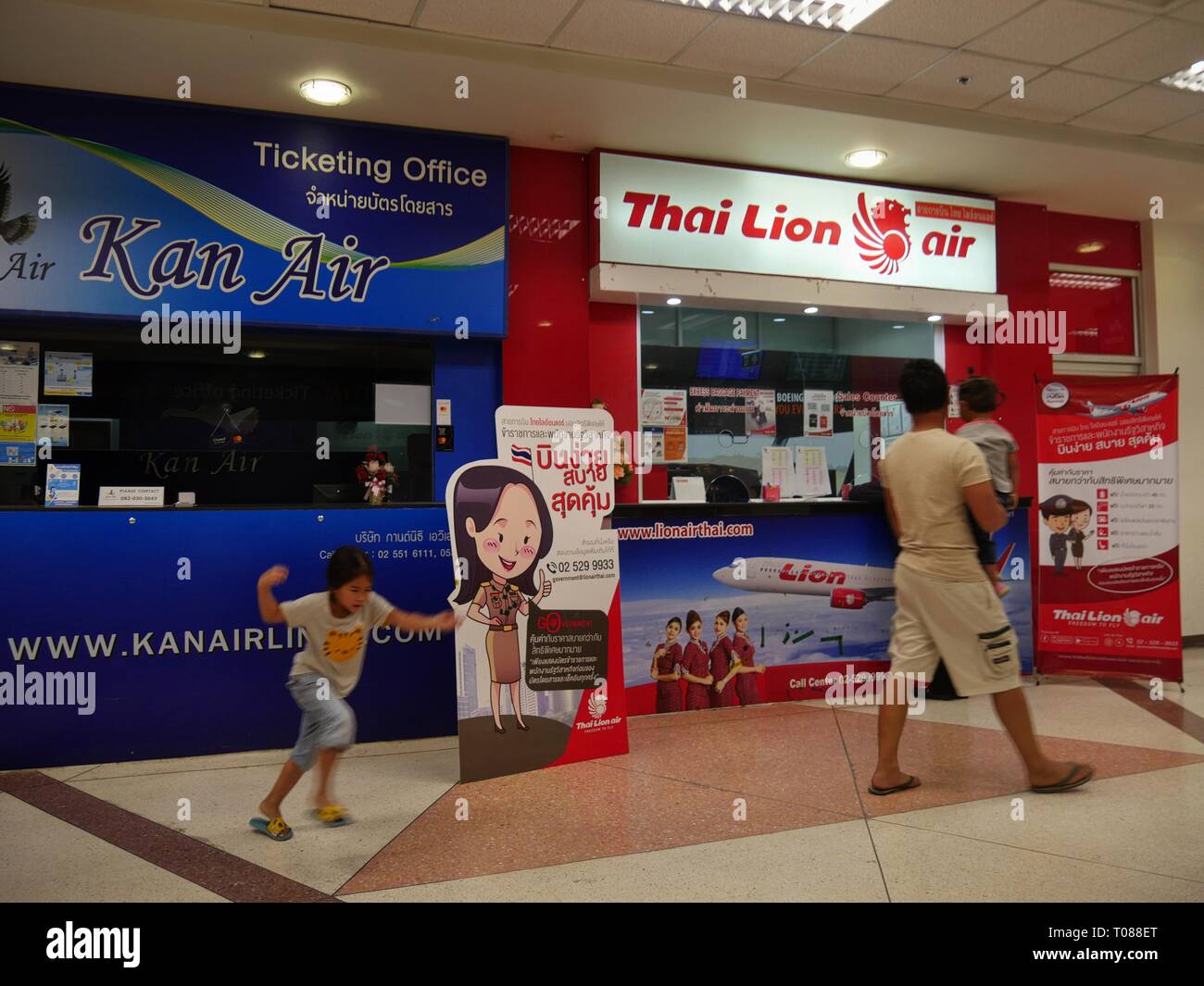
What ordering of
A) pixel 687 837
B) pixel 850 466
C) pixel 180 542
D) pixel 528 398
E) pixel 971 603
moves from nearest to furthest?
pixel 687 837, pixel 971 603, pixel 180 542, pixel 528 398, pixel 850 466

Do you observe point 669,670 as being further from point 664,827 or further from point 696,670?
point 664,827

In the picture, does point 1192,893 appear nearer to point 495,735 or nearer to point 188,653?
point 495,735

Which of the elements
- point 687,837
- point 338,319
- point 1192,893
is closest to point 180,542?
point 338,319

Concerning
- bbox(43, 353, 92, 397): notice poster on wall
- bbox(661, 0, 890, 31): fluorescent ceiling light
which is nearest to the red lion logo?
bbox(661, 0, 890, 31): fluorescent ceiling light

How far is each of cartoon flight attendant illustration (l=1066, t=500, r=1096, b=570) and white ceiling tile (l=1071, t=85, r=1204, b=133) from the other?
2092mm

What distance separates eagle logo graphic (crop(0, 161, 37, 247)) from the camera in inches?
170

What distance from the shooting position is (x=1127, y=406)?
5.65 metres

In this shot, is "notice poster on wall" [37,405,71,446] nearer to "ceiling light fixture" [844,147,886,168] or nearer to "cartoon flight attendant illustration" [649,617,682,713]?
"cartoon flight attendant illustration" [649,617,682,713]

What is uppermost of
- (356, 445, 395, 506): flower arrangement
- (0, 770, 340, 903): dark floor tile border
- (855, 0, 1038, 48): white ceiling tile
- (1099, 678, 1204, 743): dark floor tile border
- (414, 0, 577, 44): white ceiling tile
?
(855, 0, 1038, 48): white ceiling tile

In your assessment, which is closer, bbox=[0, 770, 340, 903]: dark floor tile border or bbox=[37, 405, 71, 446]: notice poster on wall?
bbox=[0, 770, 340, 903]: dark floor tile border

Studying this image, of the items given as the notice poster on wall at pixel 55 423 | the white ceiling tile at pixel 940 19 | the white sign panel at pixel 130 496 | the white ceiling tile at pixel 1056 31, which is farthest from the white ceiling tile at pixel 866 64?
the notice poster on wall at pixel 55 423

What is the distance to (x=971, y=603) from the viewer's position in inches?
138

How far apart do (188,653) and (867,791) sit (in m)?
2.96

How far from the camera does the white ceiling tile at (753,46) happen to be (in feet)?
13.9
